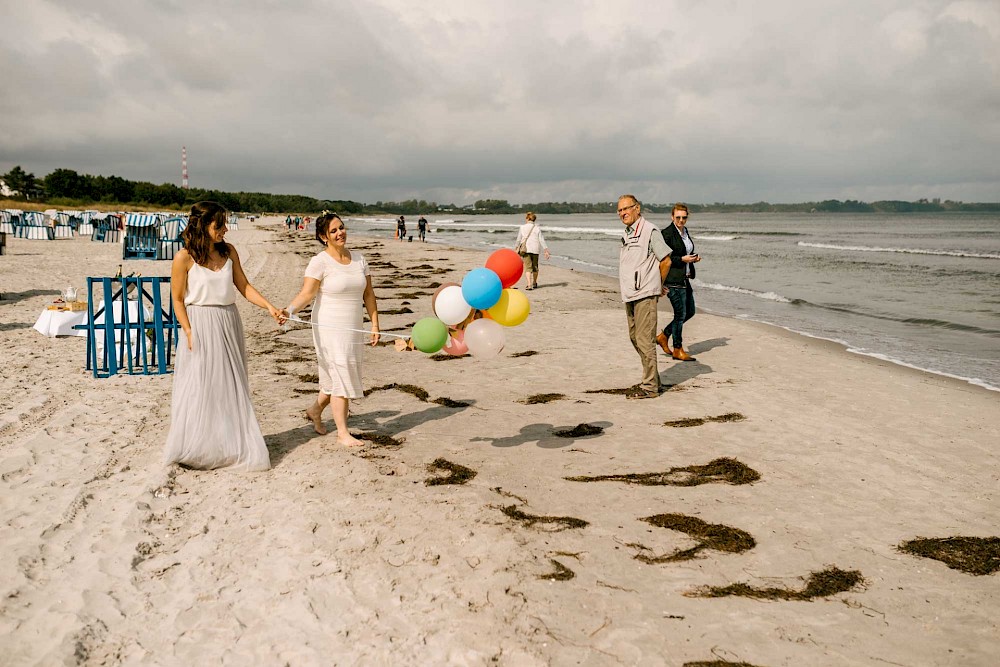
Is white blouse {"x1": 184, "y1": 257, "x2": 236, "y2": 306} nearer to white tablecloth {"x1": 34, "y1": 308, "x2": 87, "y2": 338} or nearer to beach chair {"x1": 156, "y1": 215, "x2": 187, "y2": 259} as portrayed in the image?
white tablecloth {"x1": 34, "y1": 308, "x2": 87, "y2": 338}


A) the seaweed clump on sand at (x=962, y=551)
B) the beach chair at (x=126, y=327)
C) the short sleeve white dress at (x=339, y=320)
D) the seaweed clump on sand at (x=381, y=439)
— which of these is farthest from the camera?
the beach chair at (x=126, y=327)

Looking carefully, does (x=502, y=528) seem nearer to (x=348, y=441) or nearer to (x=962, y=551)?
(x=348, y=441)

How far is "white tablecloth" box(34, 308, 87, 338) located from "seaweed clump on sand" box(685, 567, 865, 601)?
10532 mm

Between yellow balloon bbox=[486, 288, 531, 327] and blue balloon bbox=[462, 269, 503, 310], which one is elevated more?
blue balloon bbox=[462, 269, 503, 310]

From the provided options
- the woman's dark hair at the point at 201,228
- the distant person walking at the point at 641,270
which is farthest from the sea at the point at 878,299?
the woman's dark hair at the point at 201,228

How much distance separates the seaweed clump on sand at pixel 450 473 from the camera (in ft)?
17.0

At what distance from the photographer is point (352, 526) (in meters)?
4.38

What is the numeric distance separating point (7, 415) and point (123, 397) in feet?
3.52

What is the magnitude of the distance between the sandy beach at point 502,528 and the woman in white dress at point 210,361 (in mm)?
247

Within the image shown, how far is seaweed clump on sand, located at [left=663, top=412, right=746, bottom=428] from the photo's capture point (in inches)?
270

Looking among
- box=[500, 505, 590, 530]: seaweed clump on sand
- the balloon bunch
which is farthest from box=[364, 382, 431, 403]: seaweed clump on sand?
box=[500, 505, 590, 530]: seaweed clump on sand

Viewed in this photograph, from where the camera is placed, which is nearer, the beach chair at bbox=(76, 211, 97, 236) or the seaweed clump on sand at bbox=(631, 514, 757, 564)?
the seaweed clump on sand at bbox=(631, 514, 757, 564)

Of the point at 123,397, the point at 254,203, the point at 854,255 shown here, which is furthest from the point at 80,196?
the point at 123,397

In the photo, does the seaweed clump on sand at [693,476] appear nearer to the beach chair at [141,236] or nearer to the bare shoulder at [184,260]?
the bare shoulder at [184,260]
